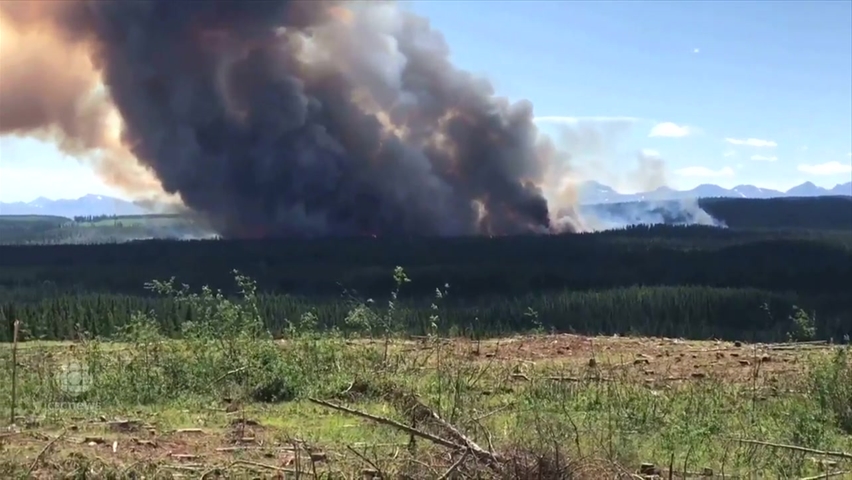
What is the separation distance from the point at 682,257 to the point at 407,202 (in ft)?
85.3

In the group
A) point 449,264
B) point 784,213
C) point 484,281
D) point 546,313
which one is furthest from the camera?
point 784,213

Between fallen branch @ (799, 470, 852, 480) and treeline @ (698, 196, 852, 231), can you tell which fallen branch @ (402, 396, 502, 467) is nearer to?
fallen branch @ (799, 470, 852, 480)

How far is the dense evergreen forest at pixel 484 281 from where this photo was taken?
39.5 m

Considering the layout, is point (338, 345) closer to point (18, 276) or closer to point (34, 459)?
point (34, 459)

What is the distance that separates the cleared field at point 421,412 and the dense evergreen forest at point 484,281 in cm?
1270

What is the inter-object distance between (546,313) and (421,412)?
3241 cm

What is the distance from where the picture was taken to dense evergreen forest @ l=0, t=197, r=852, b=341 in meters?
39.5

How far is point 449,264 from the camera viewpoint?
66125 mm

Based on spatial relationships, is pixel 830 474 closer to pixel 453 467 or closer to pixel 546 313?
pixel 453 467

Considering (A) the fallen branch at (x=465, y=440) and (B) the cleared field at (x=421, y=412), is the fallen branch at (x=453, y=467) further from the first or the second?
(A) the fallen branch at (x=465, y=440)

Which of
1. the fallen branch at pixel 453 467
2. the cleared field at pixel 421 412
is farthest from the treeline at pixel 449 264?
the fallen branch at pixel 453 467

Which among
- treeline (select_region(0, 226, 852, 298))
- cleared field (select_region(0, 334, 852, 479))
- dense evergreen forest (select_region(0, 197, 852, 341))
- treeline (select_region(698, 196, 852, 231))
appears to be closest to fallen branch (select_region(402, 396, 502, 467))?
cleared field (select_region(0, 334, 852, 479))

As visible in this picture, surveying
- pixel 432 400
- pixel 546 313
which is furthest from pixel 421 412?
pixel 546 313

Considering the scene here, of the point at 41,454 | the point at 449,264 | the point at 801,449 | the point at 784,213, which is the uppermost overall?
the point at 784,213
